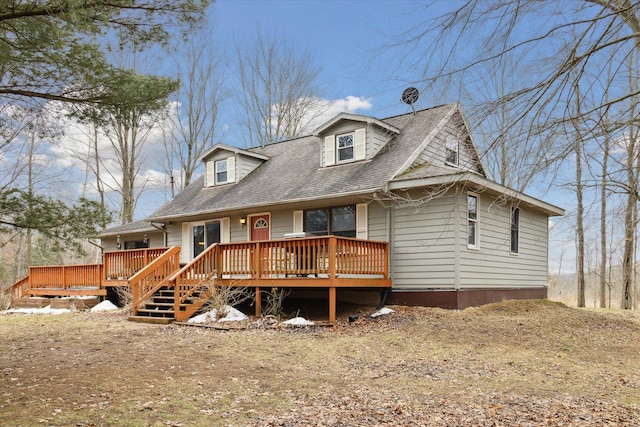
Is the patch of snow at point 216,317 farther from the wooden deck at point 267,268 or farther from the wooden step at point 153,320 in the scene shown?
the wooden step at point 153,320

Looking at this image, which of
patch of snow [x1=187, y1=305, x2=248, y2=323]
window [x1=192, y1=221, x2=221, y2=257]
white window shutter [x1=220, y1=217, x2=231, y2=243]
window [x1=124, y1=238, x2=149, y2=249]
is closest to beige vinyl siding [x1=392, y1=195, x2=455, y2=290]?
patch of snow [x1=187, y1=305, x2=248, y2=323]

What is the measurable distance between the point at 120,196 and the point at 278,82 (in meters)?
11.3

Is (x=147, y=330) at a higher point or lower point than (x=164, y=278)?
lower

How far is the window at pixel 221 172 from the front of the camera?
699 inches

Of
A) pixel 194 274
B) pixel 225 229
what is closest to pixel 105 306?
pixel 225 229

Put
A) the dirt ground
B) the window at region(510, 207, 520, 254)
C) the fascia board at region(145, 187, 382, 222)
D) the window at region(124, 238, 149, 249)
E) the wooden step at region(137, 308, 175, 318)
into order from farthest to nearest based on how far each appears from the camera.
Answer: the window at region(124, 238, 149, 249) → the window at region(510, 207, 520, 254) → the fascia board at region(145, 187, 382, 222) → the wooden step at region(137, 308, 175, 318) → the dirt ground

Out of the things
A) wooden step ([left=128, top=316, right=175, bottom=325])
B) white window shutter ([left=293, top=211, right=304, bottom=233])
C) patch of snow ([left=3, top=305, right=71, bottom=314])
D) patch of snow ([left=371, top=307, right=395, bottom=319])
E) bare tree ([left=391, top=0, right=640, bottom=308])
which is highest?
bare tree ([left=391, top=0, right=640, bottom=308])

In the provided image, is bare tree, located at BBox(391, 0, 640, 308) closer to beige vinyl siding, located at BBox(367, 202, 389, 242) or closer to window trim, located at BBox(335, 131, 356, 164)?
beige vinyl siding, located at BBox(367, 202, 389, 242)

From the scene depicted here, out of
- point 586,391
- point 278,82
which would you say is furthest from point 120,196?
point 586,391

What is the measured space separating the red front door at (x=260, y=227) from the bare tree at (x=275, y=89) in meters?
10.8

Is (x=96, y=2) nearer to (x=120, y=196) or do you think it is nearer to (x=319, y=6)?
(x=319, y=6)

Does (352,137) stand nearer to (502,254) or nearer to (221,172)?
(502,254)

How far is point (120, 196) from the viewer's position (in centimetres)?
2866

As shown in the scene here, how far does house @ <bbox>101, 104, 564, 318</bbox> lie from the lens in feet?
38.5
